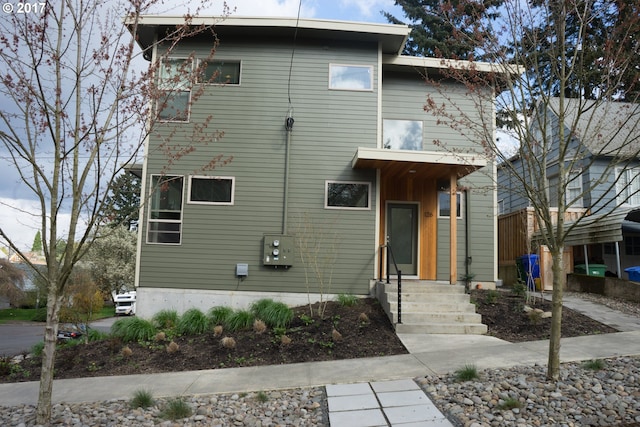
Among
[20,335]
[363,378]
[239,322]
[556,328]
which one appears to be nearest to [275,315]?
[239,322]

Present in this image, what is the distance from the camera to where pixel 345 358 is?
19.6 ft

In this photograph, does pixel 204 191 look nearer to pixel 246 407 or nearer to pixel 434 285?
pixel 434 285

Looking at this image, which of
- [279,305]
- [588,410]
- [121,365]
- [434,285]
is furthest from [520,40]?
[121,365]

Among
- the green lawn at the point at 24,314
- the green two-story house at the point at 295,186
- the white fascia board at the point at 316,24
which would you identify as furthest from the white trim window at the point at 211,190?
the green lawn at the point at 24,314

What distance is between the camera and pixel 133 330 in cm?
738

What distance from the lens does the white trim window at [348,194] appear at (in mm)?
9562

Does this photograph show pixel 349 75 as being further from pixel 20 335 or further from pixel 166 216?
pixel 20 335

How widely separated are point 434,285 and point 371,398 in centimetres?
447

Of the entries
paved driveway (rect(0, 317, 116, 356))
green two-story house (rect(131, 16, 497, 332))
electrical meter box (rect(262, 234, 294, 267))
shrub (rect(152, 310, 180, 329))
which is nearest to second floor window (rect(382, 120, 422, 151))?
green two-story house (rect(131, 16, 497, 332))

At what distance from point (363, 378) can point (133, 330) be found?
4371 mm

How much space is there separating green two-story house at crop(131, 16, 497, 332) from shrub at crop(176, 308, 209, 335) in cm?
140

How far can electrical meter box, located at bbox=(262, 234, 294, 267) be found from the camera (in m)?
9.20

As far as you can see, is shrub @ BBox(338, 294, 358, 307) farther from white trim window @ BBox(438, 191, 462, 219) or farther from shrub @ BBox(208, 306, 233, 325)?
white trim window @ BBox(438, 191, 462, 219)

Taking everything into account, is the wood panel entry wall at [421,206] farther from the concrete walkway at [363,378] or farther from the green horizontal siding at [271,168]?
the concrete walkway at [363,378]
